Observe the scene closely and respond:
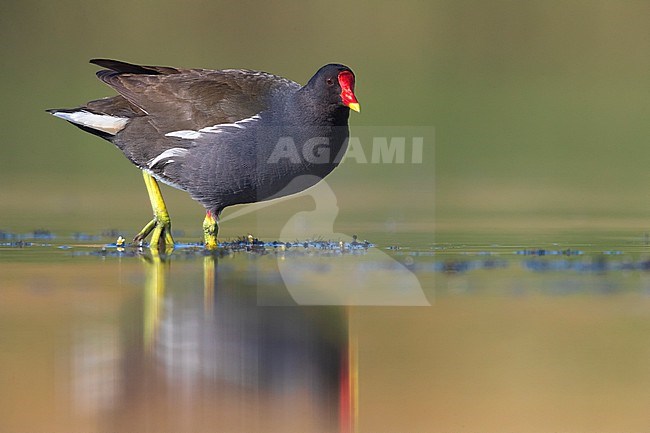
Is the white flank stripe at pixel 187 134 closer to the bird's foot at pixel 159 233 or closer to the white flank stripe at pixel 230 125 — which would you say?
the white flank stripe at pixel 230 125

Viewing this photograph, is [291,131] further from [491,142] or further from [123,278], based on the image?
[491,142]

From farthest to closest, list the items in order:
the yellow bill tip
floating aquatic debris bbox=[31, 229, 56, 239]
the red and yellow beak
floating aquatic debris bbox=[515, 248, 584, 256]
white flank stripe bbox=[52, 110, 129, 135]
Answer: white flank stripe bbox=[52, 110, 129, 135], floating aquatic debris bbox=[31, 229, 56, 239], the red and yellow beak, the yellow bill tip, floating aquatic debris bbox=[515, 248, 584, 256]

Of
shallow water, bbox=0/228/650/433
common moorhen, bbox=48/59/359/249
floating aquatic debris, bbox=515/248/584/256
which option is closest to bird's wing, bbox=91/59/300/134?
common moorhen, bbox=48/59/359/249

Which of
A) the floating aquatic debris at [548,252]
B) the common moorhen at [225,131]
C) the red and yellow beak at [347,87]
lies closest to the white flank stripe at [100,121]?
the common moorhen at [225,131]

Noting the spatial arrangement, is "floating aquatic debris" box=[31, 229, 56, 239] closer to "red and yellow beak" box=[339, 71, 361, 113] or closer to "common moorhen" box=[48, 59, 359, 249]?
"common moorhen" box=[48, 59, 359, 249]

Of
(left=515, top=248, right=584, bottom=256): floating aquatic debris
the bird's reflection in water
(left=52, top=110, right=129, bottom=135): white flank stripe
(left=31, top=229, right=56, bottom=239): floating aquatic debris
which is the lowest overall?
the bird's reflection in water

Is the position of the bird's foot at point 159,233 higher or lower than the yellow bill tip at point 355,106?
lower

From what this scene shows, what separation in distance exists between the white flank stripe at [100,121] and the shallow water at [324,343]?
141 centimetres

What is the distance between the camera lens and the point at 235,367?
4.78 metres

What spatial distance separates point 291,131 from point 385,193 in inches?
150

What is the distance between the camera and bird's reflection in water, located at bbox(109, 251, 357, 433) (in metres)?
4.19

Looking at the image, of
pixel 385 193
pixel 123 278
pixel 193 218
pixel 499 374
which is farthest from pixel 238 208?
pixel 499 374

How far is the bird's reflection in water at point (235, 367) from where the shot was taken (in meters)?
4.19

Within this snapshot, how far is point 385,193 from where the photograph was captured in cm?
1197
